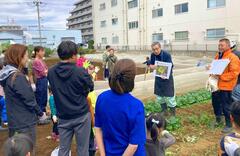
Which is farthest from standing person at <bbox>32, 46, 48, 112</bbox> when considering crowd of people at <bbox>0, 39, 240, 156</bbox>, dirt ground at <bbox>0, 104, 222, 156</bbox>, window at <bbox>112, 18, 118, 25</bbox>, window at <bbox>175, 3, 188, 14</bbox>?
window at <bbox>112, 18, 118, 25</bbox>

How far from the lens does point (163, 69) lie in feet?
20.8

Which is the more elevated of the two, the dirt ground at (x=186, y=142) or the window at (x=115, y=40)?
the window at (x=115, y=40)

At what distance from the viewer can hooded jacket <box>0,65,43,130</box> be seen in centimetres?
333

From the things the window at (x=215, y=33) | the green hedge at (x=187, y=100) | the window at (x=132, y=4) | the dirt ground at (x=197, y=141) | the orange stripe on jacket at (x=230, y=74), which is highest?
the window at (x=132, y=4)

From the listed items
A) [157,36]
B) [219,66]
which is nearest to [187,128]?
[219,66]

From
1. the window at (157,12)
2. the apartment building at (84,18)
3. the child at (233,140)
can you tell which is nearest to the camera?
the child at (233,140)

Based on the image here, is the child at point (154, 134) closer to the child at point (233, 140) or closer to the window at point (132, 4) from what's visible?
the child at point (233, 140)

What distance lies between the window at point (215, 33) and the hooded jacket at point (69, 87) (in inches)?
1083

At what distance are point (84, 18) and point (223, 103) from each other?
82813 millimetres

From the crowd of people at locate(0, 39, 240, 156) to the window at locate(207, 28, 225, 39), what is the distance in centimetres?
2449

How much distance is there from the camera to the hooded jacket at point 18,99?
131 inches

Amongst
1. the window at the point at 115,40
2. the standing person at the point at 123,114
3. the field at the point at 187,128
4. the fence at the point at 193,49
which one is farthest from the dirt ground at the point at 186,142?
the window at the point at 115,40

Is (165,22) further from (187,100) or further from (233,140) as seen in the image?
(233,140)

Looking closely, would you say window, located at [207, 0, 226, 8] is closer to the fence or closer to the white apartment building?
the white apartment building
